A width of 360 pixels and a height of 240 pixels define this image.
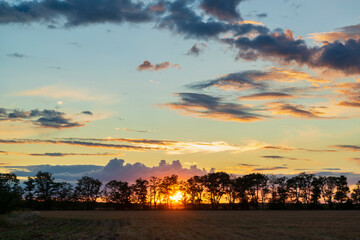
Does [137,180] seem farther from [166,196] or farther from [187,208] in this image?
[187,208]

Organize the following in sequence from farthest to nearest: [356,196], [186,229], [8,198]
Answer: [356,196]
[8,198]
[186,229]

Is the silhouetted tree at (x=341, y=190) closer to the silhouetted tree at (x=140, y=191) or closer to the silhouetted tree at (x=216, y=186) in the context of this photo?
the silhouetted tree at (x=216, y=186)

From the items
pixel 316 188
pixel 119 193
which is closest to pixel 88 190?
pixel 119 193

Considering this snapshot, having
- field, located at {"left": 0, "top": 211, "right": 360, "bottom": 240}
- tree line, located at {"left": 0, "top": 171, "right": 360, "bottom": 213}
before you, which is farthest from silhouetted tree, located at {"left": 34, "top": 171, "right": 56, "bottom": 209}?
field, located at {"left": 0, "top": 211, "right": 360, "bottom": 240}

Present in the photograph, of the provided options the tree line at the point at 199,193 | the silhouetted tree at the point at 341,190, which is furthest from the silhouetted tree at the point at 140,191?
the silhouetted tree at the point at 341,190

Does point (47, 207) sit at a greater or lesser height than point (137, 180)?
lesser

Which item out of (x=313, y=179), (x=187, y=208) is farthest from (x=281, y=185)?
(x=187, y=208)

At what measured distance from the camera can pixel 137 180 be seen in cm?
16300

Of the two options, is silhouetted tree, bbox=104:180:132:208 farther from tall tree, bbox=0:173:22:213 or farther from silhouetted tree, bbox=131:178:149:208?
tall tree, bbox=0:173:22:213

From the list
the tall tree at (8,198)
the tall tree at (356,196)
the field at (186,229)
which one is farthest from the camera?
the tall tree at (356,196)

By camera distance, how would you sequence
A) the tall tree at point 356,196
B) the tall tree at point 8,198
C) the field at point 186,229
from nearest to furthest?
the field at point 186,229 → the tall tree at point 8,198 → the tall tree at point 356,196

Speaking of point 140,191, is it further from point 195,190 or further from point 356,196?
point 356,196

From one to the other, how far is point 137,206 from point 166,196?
1504 cm

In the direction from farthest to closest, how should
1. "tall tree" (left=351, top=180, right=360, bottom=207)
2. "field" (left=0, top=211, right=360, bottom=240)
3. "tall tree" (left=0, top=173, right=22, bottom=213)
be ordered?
"tall tree" (left=351, top=180, right=360, bottom=207) < "tall tree" (left=0, top=173, right=22, bottom=213) < "field" (left=0, top=211, right=360, bottom=240)
